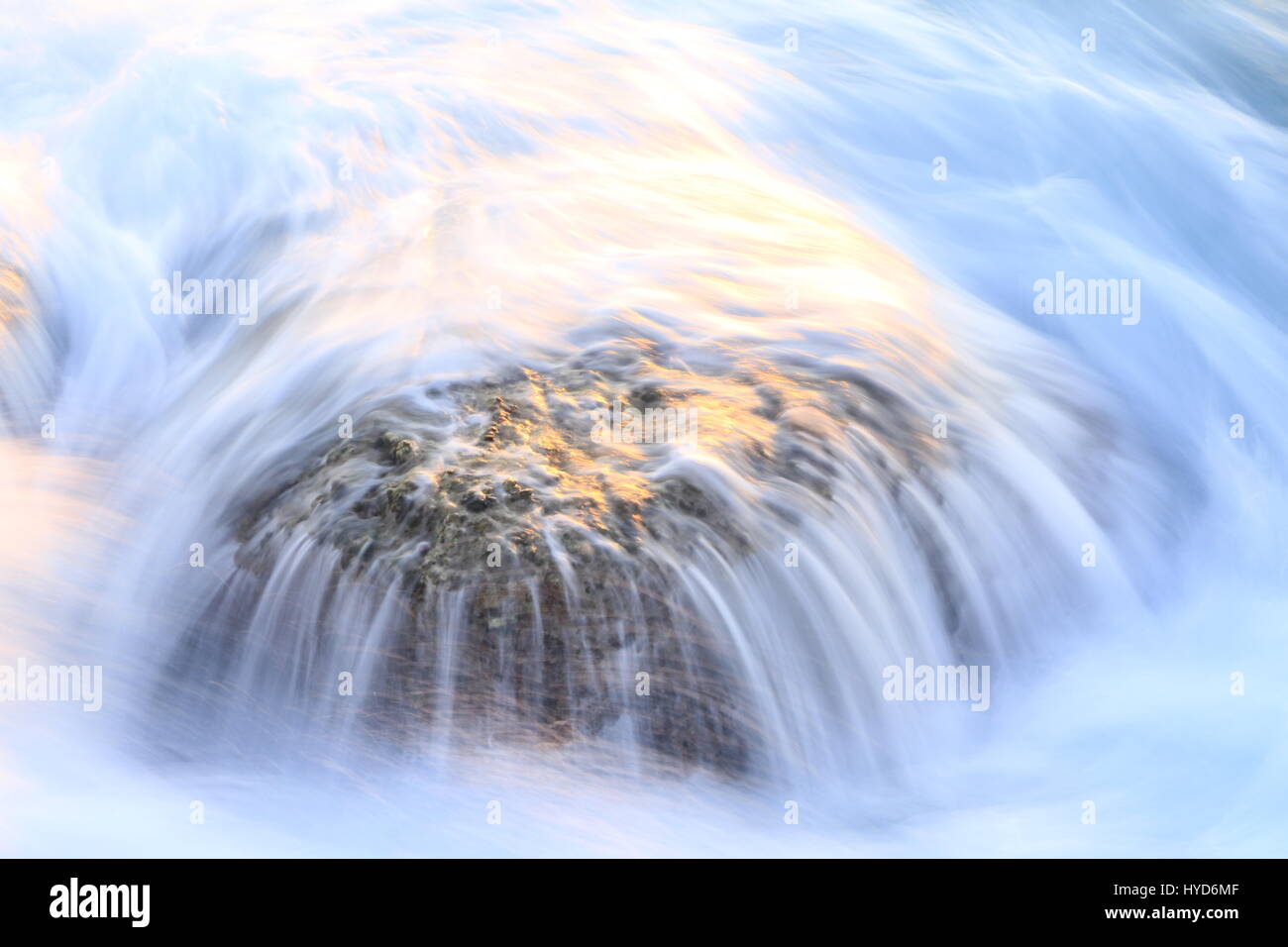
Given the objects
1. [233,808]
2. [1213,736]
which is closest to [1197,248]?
[1213,736]

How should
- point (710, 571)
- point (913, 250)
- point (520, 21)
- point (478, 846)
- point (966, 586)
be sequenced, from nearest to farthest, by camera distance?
1. point (478, 846)
2. point (710, 571)
3. point (966, 586)
4. point (913, 250)
5. point (520, 21)

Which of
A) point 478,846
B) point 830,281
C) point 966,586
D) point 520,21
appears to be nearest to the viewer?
point 478,846

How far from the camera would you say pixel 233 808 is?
4191 mm

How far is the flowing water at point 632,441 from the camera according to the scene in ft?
13.9

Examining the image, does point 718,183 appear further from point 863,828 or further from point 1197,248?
point 863,828

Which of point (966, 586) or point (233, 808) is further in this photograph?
point (966, 586)

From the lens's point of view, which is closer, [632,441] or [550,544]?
[550,544]

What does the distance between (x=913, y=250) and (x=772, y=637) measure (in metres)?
2.70

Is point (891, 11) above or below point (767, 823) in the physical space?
above

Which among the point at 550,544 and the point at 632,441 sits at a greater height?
the point at 632,441

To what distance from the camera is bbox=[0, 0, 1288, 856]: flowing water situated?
13.9ft

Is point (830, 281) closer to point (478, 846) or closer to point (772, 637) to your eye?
point (772, 637)

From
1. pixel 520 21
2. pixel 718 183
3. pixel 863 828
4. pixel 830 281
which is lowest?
pixel 863 828

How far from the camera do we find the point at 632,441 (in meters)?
4.70
